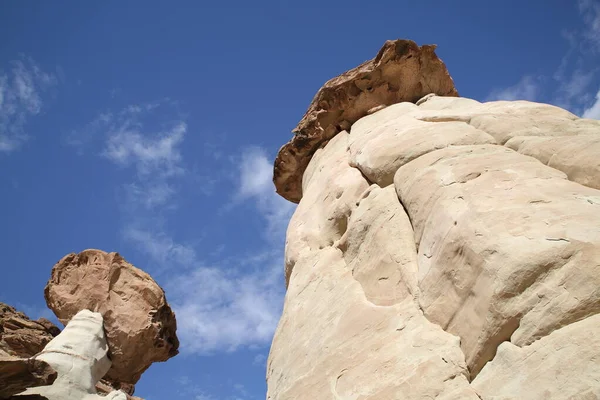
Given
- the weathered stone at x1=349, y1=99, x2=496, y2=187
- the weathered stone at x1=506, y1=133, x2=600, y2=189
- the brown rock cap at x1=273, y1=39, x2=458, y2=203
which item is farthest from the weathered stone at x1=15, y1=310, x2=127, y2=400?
the weathered stone at x1=506, y1=133, x2=600, y2=189

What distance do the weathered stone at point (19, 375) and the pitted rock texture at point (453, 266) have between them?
461 centimetres

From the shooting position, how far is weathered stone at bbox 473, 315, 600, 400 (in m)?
4.36

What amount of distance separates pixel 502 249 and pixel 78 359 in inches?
410

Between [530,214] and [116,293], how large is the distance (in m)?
12.3

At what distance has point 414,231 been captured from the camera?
7730 millimetres

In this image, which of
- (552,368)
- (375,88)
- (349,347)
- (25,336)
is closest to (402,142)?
(349,347)

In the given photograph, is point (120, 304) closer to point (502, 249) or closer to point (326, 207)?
point (326, 207)

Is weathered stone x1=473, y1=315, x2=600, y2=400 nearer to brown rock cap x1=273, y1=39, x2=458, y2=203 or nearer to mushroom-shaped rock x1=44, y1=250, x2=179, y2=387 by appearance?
brown rock cap x1=273, y1=39, x2=458, y2=203

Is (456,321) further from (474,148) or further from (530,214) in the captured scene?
(474,148)

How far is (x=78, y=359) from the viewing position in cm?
1252

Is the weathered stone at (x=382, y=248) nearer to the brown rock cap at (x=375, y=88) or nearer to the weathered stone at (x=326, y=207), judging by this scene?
the weathered stone at (x=326, y=207)

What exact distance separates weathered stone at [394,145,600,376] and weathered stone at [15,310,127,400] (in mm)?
8199

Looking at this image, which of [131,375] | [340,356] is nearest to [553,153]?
[340,356]

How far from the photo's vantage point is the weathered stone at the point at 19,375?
9414mm
